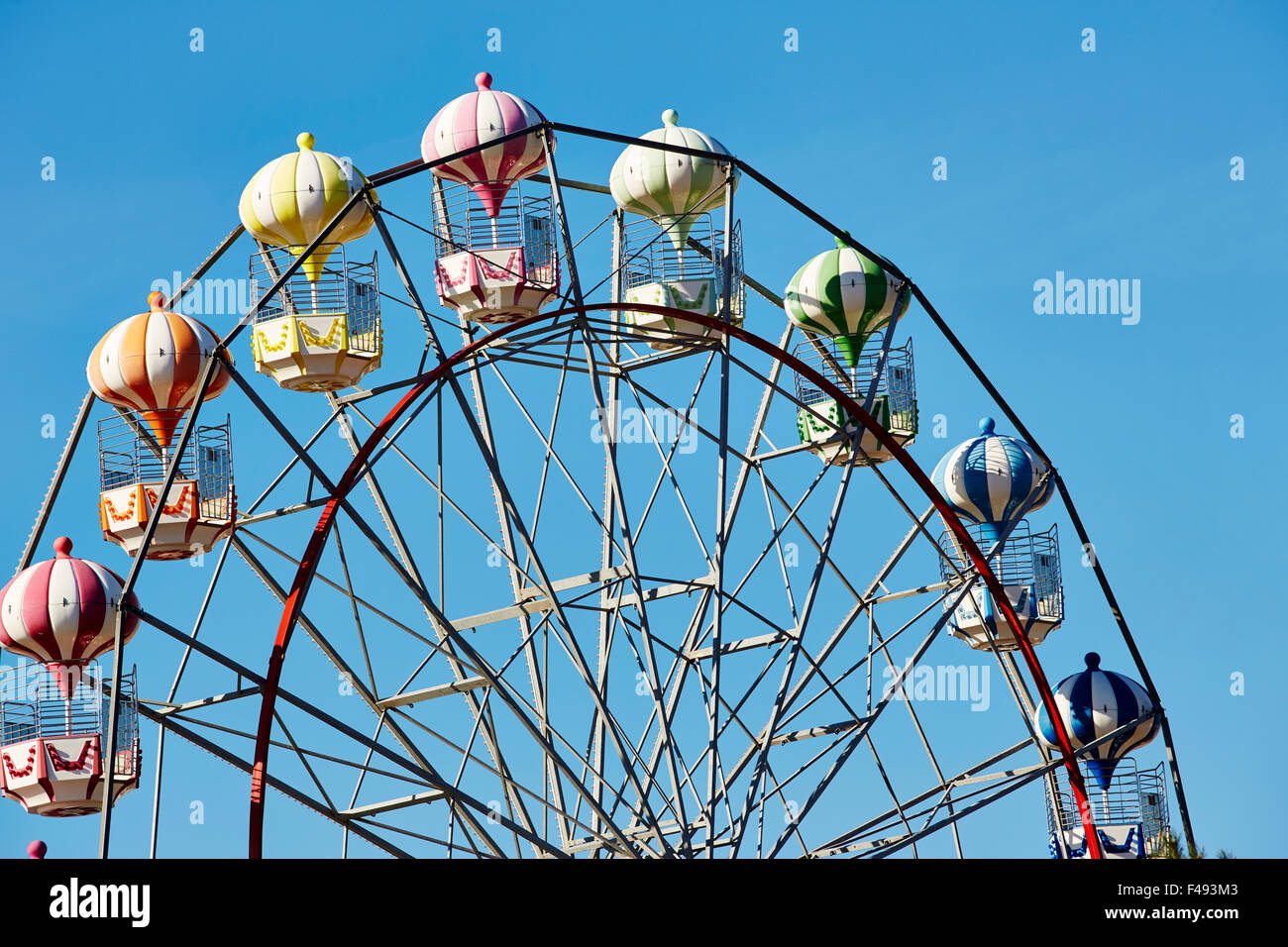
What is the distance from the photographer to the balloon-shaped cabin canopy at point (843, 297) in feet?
109

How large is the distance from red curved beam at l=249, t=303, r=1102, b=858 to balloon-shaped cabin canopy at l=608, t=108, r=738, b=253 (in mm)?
1982

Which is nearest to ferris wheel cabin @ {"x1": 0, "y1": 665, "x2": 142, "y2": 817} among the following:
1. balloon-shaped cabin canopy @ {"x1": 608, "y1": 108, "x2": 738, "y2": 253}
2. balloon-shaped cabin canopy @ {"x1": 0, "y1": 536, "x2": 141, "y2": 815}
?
balloon-shaped cabin canopy @ {"x1": 0, "y1": 536, "x2": 141, "y2": 815}

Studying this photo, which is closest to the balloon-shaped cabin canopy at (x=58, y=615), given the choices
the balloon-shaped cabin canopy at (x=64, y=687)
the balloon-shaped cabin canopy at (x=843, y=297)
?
the balloon-shaped cabin canopy at (x=64, y=687)

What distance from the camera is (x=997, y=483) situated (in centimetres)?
3553

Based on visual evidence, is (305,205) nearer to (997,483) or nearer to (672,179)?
(672,179)

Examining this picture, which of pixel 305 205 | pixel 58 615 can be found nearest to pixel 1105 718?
pixel 305 205

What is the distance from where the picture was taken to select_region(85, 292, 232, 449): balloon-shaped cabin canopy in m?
28.3

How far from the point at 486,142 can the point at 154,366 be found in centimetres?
516

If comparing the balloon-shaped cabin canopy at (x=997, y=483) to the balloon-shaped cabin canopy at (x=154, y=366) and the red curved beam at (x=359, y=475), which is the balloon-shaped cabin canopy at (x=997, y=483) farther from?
the balloon-shaped cabin canopy at (x=154, y=366)

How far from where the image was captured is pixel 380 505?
3070 cm

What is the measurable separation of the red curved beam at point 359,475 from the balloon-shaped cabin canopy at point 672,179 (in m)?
1.98

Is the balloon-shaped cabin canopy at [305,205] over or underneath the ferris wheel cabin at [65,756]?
over
